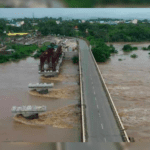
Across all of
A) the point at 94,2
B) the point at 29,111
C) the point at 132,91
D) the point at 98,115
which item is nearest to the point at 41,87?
the point at 29,111

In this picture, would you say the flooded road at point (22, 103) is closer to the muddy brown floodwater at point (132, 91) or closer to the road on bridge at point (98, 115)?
the road on bridge at point (98, 115)

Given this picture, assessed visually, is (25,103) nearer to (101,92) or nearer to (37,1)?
(101,92)

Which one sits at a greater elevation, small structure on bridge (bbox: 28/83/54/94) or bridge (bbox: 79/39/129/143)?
bridge (bbox: 79/39/129/143)

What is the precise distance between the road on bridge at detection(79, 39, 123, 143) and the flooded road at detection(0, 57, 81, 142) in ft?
3.23

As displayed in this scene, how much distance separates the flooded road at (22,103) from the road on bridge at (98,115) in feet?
3.23

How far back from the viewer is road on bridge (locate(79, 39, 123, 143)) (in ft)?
21.7

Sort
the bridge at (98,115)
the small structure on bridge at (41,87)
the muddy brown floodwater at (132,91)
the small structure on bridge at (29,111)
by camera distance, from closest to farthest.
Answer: the bridge at (98,115), the muddy brown floodwater at (132,91), the small structure on bridge at (29,111), the small structure on bridge at (41,87)

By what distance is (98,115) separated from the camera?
318 inches

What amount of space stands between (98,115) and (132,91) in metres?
5.85

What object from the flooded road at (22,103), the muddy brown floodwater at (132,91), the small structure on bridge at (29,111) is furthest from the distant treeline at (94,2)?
the small structure on bridge at (29,111)

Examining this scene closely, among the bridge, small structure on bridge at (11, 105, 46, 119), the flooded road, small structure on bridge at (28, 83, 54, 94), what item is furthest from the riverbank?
the bridge

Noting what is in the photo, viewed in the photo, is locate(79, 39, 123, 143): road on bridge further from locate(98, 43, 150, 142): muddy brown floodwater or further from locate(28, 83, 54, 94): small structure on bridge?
locate(28, 83, 54, 94): small structure on bridge

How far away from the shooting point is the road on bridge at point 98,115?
21.7ft

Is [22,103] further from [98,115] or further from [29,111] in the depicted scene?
[98,115]
